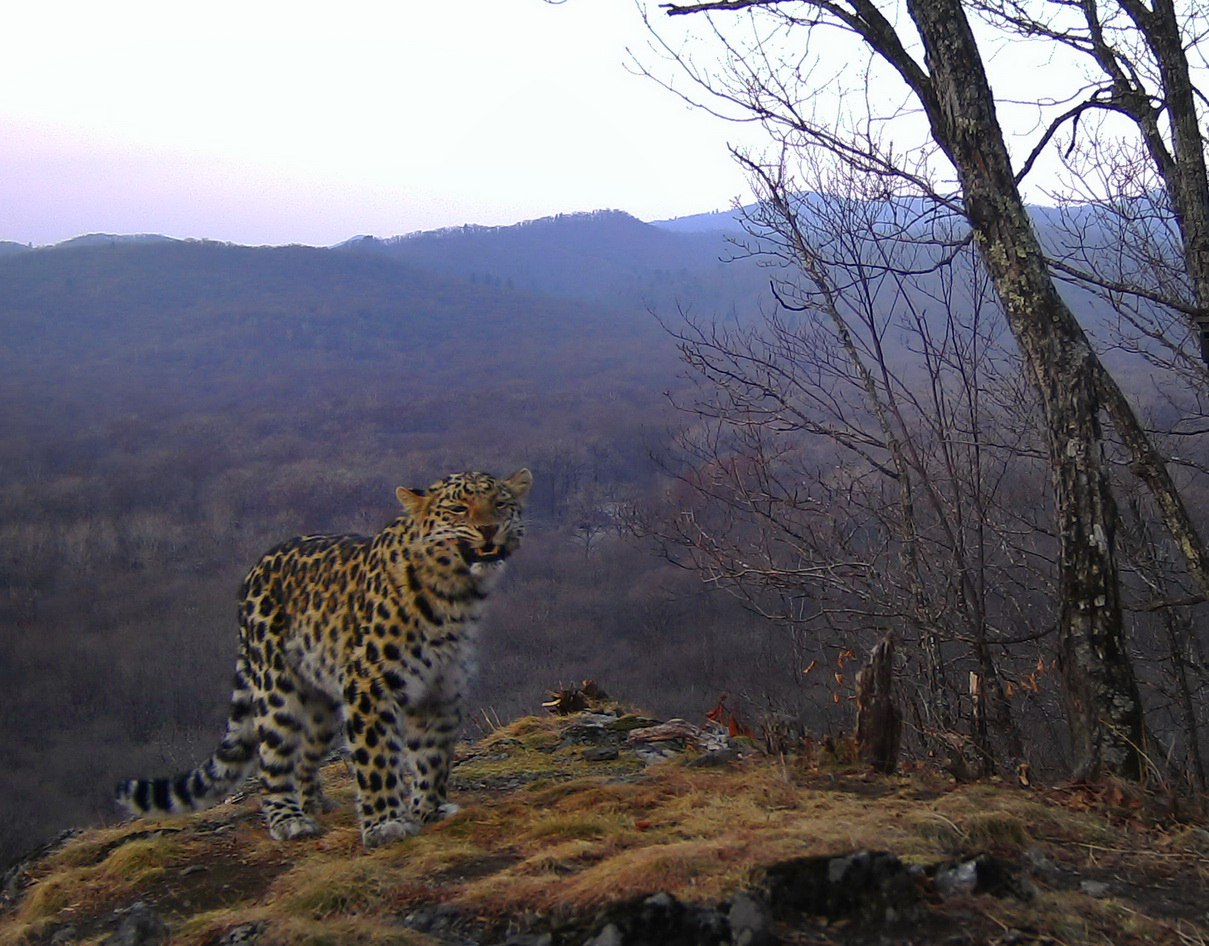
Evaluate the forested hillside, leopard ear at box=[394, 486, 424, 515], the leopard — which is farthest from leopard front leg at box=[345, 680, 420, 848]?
the forested hillside

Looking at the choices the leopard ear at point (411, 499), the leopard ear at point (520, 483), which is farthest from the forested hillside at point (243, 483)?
the leopard ear at point (411, 499)

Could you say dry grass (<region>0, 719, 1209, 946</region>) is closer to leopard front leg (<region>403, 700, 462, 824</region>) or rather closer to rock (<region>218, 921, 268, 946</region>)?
rock (<region>218, 921, 268, 946</region>)

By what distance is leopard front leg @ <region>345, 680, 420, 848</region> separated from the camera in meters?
6.30

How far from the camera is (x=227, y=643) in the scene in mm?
32594

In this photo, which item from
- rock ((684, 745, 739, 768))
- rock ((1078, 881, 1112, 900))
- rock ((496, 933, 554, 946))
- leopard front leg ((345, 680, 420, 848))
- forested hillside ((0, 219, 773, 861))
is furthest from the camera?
forested hillside ((0, 219, 773, 861))

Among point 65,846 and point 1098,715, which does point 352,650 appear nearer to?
point 65,846

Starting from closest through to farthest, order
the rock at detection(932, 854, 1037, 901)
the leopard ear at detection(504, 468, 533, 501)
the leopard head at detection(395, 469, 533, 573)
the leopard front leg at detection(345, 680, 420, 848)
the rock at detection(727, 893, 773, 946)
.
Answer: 1. the rock at detection(727, 893, 773, 946)
2. the rock at detection(932, 854, 1037, 901)
3. the leopard front leg at detection(345, 680, 420, 848)
4. the leopard head at detection(395, 469, 533, 573)
5. the leopard ear at detection(504, 468, 533, 501)

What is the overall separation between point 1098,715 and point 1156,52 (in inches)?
173

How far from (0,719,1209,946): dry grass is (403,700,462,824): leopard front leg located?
11.7 inches

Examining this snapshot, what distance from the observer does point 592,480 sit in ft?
115

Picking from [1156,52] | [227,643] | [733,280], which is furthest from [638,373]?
[1156,52]

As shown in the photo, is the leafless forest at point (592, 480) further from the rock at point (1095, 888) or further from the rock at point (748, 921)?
the rock at point (748, 921)

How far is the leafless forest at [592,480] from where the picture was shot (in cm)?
999

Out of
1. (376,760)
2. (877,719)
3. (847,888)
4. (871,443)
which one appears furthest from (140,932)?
(871,443)
